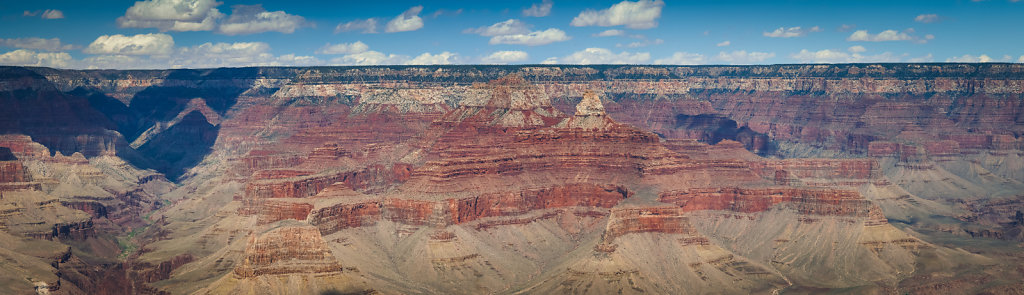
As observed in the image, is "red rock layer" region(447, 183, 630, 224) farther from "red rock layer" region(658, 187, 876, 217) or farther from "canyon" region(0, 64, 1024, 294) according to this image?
"red rock layer" region(658, 187, 876, 217)

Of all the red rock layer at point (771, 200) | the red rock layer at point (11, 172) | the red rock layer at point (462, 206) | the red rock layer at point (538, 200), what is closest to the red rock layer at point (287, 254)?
the red rock layer at point (462, 206)

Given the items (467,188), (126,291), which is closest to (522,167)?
(467,188)

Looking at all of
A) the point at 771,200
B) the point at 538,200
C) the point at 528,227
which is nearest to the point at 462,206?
the point at 528,227

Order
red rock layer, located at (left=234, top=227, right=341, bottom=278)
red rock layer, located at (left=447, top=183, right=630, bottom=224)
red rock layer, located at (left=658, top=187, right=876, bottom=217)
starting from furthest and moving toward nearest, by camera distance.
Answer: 1. red rock layer, located at (left=658, top=187, right=876, bottom=217)
2. red rock layer, located at (left=447, top=183, right=630, bottom=224)
3. red rock layer, located at (left=234, top=227, right=341, bottom=278)

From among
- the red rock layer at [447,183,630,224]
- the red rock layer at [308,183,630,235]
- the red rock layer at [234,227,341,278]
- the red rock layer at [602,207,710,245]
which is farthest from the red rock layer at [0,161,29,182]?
the red rock layer at [602,207,710,245]

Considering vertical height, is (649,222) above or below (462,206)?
below

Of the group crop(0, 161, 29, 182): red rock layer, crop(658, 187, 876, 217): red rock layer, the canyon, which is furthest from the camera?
crop(0, 161, 29, 182): red rock layer

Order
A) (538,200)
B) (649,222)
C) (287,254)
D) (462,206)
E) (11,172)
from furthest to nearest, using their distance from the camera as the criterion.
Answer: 1. (11,172)
2. (538,200)
3. (462,206)
4. (649,222)
5. (287,254)

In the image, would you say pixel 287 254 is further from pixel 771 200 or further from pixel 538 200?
pixel 771 200

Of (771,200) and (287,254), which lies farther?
(771,200)

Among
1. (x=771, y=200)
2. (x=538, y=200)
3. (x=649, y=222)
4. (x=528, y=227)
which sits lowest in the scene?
(x=528, y=227)

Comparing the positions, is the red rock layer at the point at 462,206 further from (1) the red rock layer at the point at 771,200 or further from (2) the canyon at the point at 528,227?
(1) the red rock layer at the point at 771,200

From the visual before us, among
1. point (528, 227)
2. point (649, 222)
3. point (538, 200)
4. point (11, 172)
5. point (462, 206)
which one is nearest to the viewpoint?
point (649, 222)
